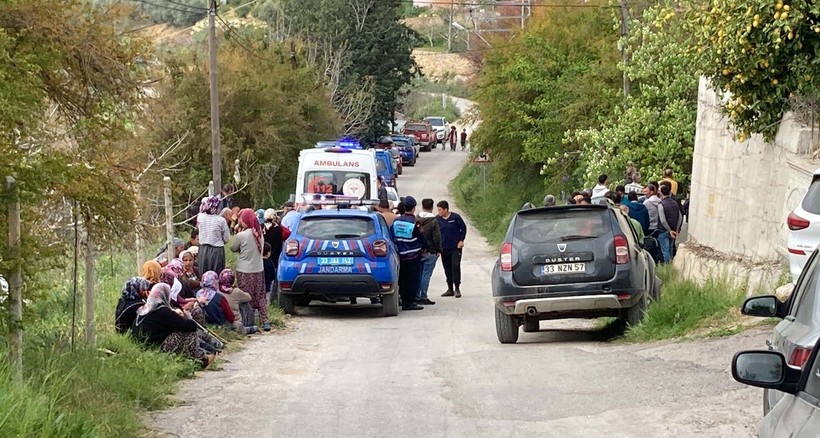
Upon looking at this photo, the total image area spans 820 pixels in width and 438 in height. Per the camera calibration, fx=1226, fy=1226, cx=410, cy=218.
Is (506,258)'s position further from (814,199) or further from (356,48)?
(356,48)

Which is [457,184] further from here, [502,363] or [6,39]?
[6,39]

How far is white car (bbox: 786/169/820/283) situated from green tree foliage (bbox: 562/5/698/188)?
1458cm

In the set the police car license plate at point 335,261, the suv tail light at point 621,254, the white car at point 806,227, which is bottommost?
the police car license plate at point 335,261

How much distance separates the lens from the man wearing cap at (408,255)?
19.7 metres

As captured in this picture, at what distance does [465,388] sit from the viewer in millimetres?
10992

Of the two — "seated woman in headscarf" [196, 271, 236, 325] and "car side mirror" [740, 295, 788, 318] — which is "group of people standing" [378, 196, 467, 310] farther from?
"car side mirror" [740, 295, 788, 318]

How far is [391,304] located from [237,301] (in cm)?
343

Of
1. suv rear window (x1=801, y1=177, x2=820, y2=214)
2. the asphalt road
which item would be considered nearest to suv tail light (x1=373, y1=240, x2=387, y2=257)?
the asphalt road

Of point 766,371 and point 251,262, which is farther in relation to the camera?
point 251,262

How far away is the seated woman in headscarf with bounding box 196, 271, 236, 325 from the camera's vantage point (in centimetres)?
1495

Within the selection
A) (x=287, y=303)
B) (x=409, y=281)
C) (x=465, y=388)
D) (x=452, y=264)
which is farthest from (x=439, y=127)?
(x=465, y=388)

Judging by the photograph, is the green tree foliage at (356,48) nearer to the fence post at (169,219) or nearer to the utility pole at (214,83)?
the utility pole at (214,83)

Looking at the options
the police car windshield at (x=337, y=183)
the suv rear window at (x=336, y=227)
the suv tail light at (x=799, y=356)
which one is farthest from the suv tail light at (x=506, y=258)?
the police car windshield at (x=337, y=183)

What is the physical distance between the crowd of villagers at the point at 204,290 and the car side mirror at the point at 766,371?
339 inches
